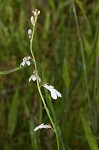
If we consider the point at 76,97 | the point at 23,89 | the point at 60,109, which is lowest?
the point at 60,109

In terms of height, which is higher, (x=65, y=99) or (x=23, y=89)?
(x=23, y=89)

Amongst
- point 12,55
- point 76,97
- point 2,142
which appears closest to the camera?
point 2,142

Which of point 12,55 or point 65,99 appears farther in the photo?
point 12,55

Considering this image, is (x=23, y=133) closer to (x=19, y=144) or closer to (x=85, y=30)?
(x=19, y=144)

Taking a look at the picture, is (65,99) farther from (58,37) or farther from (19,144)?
(58,37)

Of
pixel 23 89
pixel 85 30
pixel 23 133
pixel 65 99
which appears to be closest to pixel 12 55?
pixel 23 89

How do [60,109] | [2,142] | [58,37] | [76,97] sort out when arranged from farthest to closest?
[58,37] < [76,97] < [2,142] < [60,109]
